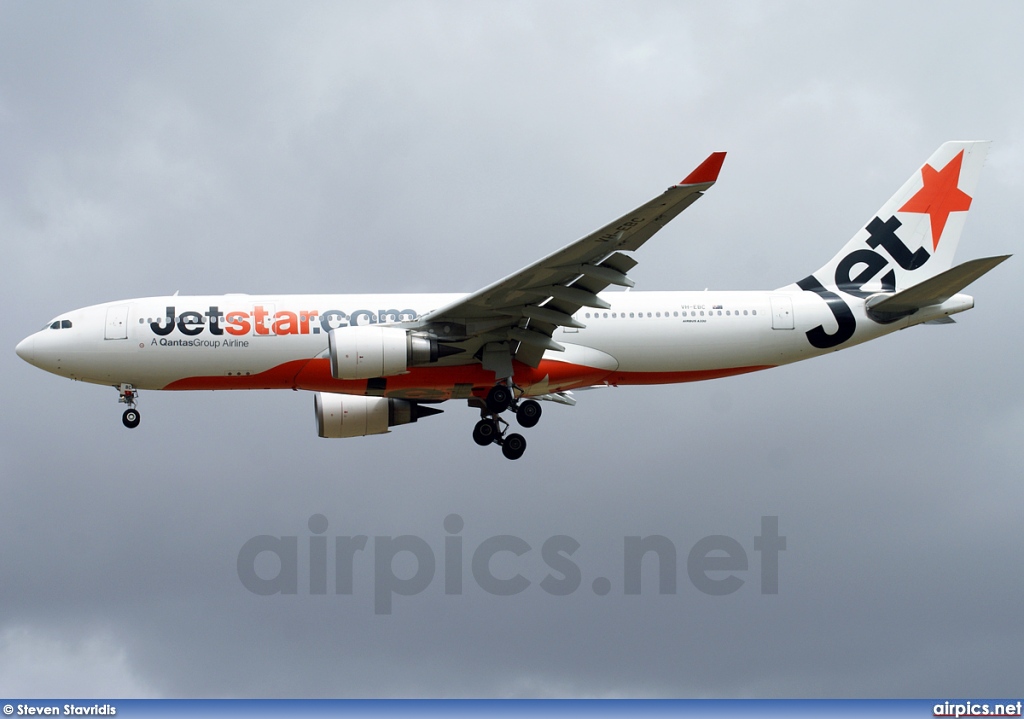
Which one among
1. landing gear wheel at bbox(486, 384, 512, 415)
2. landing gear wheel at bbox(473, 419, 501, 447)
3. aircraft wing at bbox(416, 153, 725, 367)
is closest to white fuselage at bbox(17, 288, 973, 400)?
landing gear wheel at bbox(486, 384, 512, 415)

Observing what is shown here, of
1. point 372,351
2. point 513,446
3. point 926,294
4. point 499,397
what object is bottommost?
point 513,446

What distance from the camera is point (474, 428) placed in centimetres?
3441

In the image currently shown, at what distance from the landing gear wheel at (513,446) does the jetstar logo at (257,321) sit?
4.22 metres

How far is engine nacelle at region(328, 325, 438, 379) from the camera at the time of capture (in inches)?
1201

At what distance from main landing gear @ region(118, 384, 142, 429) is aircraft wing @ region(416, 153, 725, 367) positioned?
311 inches

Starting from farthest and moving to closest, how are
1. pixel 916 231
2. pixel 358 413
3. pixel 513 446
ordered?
pixel 916 231 → pixel 358 413 → pixel 513 446

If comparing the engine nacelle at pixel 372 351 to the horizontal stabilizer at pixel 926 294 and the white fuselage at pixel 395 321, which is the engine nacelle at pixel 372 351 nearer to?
the white fuselage at pixel 395 321

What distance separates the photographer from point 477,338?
31.9 meters

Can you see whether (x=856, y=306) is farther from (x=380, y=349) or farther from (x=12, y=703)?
(x=12, y=703)

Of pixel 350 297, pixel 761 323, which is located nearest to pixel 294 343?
pixel 350 297

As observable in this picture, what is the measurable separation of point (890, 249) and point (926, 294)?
3640 millimetres

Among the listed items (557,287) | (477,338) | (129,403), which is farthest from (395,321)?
(129,403)

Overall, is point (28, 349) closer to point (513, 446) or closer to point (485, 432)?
point (485, 432)

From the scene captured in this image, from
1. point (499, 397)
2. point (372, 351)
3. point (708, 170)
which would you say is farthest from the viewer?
point (499, 397)
